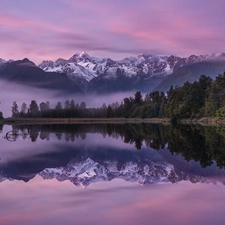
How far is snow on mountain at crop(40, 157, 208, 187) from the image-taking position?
23.7m

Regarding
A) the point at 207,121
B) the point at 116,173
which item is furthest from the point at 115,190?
the point at 207,121

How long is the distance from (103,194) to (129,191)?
126cm

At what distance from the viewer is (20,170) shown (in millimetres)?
29109

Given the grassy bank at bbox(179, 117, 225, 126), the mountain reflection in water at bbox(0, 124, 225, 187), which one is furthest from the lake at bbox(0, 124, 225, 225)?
the grassy bank at bbox(179, 117, 225, 126)

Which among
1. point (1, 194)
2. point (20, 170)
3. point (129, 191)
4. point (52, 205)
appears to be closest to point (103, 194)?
point (129, 191)

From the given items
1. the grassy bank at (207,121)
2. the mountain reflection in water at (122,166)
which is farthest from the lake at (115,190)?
the grassy bank at (207,121)

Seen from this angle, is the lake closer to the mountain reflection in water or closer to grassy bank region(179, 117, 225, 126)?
the mountain reflection in water

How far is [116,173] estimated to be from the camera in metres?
26.8

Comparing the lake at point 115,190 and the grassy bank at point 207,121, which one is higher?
the lake at point 115,190

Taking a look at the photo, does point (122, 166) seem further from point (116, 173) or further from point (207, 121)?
point (207, 121)

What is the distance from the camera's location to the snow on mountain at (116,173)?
77.8 feet

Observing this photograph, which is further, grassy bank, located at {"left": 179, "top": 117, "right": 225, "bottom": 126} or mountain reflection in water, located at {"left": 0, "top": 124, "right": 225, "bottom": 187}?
grassy bank, located at {"left": 179, "top": 117, "right": 225, "bottom": 126}

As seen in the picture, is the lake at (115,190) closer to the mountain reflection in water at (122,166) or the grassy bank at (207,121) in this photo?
the mountain reflection in water at (122,166)

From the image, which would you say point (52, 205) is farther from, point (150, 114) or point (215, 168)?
point (150, 114)
